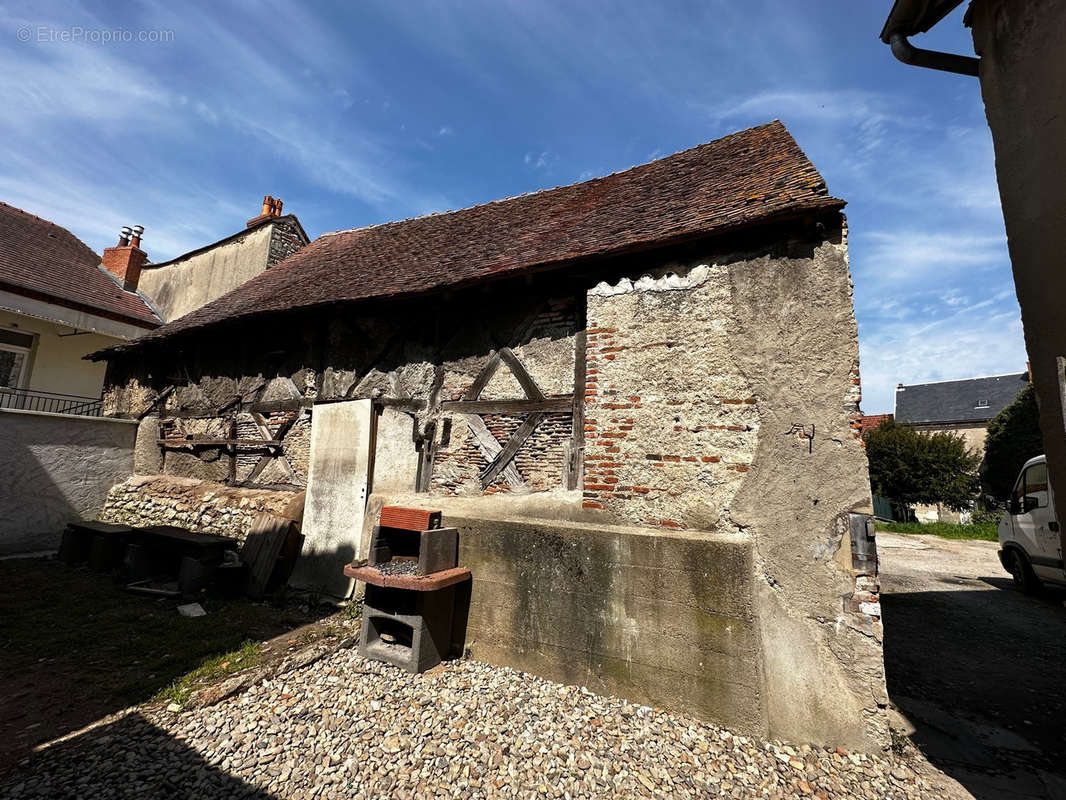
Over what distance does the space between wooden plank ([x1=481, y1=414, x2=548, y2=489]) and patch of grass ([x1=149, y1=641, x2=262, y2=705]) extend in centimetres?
253

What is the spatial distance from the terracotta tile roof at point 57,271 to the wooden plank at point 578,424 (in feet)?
43.3

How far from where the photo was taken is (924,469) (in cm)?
1653

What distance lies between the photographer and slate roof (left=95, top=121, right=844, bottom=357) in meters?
3.99

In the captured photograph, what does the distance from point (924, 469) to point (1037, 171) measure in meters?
18.4

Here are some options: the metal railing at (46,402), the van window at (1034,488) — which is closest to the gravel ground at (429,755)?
the van window at (1034,488)

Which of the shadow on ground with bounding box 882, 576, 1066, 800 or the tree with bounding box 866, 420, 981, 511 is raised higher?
the tree with bounding box 866, 420, 981, 511

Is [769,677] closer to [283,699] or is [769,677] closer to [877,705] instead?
A: [877,705]

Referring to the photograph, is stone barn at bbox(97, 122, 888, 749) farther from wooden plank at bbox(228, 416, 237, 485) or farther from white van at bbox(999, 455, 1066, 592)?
white van at bbox(999, 455, 1066, 592)

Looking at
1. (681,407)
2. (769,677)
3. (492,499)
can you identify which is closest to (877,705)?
(769,677)

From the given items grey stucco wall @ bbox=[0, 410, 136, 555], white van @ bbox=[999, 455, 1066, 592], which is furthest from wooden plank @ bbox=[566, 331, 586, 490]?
grey stucco wall @ bbox=[0, 410, 136, 555]

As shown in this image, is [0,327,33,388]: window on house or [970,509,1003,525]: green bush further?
[970,509,1003,525]: green bush

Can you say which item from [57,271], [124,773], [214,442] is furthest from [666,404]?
[57,271]

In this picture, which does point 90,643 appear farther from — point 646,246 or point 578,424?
point 646,246

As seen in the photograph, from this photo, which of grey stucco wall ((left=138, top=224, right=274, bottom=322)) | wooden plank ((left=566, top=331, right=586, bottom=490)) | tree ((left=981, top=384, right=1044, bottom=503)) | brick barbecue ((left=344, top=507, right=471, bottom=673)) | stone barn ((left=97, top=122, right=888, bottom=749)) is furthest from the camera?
tree ((left=981, top=384, right=1044, bottom=503))
